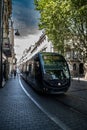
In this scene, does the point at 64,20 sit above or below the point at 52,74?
above

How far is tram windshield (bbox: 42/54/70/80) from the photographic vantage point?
19547mm

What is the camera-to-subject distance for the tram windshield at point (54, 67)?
1955 cm

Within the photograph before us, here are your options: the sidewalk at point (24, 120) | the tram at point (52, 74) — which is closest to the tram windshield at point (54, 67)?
the tram at point (52, 74)

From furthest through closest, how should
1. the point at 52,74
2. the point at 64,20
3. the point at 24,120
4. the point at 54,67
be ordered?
1. the point at 64,20
2. the point at 54,67
3. the point at 52,74
4. the point at 24,120

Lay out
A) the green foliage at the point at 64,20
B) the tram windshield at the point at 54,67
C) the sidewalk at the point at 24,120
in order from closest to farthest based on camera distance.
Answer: the sidewalk at the point at 24,120
the tram windshield at the point at 54,67
the green foliage at the point at 64,20

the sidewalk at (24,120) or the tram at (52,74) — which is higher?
the tram at (52,74)

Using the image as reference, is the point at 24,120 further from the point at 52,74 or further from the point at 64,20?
the point at 64,20

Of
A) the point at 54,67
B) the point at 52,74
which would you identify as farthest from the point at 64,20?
the point at 52,74

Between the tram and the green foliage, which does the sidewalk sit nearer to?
the tram

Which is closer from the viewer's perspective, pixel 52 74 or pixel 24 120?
pixel 24 120

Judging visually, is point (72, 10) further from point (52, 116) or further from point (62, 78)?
point (52, 116)

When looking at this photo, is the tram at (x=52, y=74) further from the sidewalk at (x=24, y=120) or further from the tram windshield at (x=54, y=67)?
the sidewalk at (x=24, y=120)

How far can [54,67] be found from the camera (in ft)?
65.6

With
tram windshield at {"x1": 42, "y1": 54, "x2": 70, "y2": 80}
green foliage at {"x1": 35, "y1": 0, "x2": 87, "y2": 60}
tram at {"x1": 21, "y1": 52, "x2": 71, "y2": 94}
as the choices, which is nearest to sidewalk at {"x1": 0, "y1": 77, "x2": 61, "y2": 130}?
tram at {"x1": 21, "y1": 52, "x2": 71, "y2": 94}
